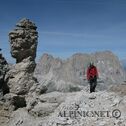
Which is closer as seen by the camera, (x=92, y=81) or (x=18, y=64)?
(x=92, y=81)

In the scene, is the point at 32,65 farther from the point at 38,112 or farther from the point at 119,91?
the point at 119,91

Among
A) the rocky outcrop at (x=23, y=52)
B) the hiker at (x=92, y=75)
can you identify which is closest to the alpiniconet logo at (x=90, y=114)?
the hiker at (x=92, y=75)

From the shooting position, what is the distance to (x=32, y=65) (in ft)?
115

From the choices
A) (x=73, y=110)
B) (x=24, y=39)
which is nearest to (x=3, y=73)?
(x=24, y=39)

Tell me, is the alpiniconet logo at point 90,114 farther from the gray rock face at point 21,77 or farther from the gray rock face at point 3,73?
the gray rock face at point 3,73

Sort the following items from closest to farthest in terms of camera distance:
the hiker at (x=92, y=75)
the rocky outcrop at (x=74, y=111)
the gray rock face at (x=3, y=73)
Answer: the rocky outcrop at (x=74, y=111) → the hiker at (x=92, y=75) → the gray rock face at (x=3, y=73)

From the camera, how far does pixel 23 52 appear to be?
34.9 metres

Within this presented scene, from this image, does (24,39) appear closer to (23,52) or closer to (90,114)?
(23,52)

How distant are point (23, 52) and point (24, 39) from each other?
1518mm

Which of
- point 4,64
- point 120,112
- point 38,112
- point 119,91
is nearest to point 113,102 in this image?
point 120,112

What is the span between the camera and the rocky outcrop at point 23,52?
1336 inches

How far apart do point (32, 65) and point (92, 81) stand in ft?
Result: 28.6

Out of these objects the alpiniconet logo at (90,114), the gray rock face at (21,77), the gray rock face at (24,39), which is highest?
the gray rock face at (24,39)

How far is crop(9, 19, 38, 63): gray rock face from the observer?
113ft
